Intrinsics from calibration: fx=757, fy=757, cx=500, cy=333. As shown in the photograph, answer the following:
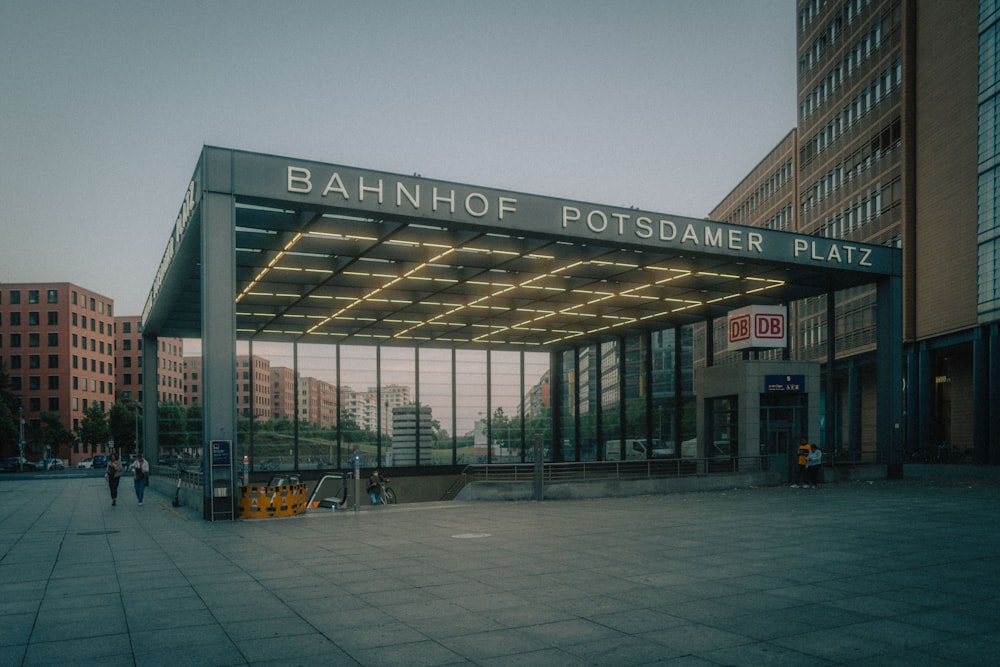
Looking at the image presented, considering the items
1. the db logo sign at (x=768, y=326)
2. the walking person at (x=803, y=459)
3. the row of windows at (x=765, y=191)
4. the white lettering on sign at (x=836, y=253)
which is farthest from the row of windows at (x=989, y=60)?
the row of windows at (x=765, y=191)

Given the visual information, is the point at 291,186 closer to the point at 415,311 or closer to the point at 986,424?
the point at 415,311

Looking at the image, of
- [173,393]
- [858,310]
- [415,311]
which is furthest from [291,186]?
[173,393]

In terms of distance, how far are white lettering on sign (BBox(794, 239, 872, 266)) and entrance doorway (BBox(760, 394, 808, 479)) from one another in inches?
237

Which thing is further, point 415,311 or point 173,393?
point 173,393

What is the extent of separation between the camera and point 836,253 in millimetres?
30172

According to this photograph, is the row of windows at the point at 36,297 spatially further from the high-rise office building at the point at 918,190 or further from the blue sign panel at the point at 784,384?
the blue sign panel at the point at 784,384

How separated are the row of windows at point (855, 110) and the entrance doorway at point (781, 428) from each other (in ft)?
102

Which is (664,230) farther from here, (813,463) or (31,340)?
(31,340)

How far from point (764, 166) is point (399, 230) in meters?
71.6

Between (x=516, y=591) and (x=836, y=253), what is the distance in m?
25.1

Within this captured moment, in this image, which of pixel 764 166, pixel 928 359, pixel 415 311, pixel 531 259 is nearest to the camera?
pixel 531 259

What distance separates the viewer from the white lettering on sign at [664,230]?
80.4 ft

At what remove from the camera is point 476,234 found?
24438 millimetres

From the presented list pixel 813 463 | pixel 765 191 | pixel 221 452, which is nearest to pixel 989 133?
pixel 813 463
